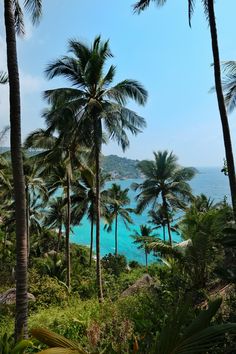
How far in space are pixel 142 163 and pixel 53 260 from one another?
10.4 meters

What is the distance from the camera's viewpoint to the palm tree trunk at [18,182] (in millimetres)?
6508

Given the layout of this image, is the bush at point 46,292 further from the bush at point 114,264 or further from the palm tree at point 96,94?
the bush at point 114,264

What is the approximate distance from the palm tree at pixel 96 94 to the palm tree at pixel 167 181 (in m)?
11.7

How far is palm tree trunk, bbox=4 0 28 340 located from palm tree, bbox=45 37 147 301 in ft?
28.6

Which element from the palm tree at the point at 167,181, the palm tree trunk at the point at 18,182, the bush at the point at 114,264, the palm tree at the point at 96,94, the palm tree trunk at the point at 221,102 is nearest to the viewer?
the palm tree trunk at the point at 18,182

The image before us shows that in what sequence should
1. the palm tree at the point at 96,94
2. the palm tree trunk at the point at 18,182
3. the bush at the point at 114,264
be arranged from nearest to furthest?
the palm tree trunk at the point at 18,182
the palm tree at the point at 96,94
the bush at the point at 114,264

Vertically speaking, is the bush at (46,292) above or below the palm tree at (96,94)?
below

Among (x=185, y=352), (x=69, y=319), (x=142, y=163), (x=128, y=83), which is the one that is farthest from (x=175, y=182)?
(x=185, y=352)

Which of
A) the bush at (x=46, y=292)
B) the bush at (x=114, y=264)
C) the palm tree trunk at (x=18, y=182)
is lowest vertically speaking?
the bush at (x=114, y=264)

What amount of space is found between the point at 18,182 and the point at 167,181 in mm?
22106

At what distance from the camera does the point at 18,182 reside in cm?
677

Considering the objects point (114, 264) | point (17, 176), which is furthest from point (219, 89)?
point (114, 264)

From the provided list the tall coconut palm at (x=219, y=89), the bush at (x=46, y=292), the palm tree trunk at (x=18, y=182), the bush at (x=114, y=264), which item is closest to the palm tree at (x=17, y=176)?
the palm tree trunk at (x=18, y=182)

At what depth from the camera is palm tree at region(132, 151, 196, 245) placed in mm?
27781
